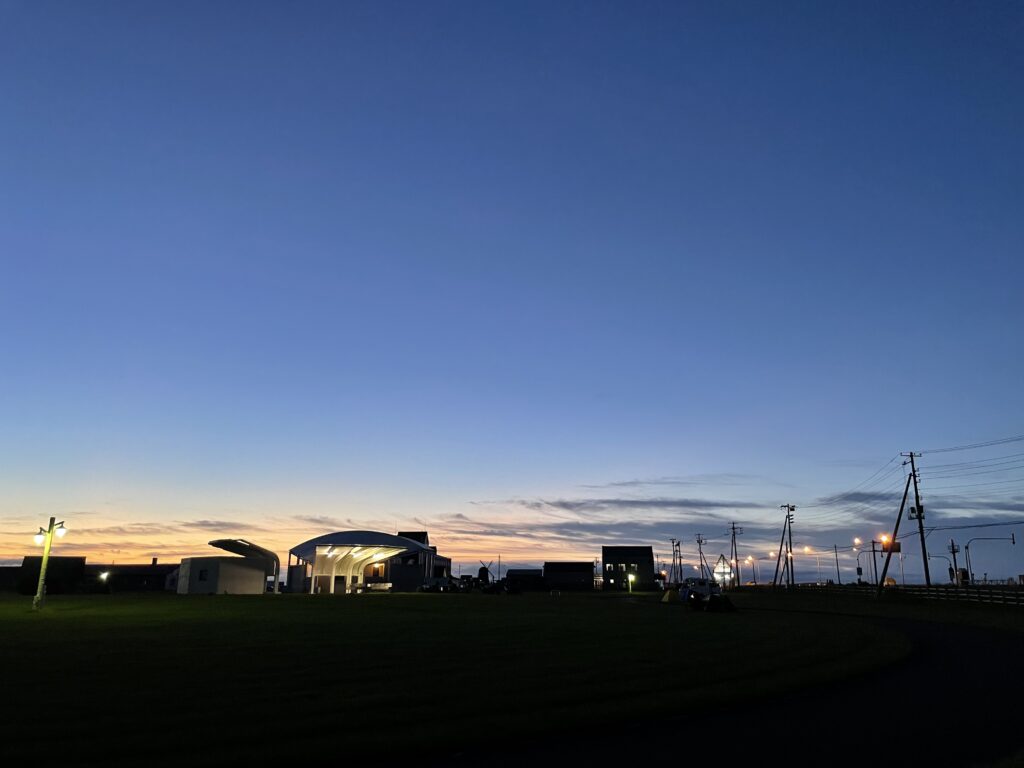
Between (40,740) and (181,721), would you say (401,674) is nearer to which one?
(181,721)

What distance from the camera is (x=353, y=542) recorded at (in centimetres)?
7119

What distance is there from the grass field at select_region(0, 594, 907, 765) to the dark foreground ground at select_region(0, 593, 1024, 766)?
5 centimetres

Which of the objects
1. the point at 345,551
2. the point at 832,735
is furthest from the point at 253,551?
the point at 832,735

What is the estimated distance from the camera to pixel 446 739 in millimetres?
9625

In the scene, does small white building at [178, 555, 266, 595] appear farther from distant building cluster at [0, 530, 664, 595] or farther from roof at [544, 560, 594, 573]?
roof at [544, 560, 594, 573]

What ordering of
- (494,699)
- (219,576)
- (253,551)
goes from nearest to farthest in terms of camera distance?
1. (494,699)
2. (219,576)
3. (253,551)

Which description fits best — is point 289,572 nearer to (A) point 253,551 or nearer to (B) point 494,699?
(A) point 253,551

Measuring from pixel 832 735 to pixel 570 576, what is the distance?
136 m

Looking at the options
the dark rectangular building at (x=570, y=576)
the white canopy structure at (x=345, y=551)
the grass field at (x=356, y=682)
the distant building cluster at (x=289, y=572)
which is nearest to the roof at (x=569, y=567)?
the dark rectangular building at (x=570, y=576)

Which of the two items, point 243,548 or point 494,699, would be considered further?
point 243,548

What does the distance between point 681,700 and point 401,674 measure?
18.7ft

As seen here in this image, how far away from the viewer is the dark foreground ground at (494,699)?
30.2 ft

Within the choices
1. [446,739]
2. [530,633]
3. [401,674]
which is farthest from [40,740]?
[530,633]

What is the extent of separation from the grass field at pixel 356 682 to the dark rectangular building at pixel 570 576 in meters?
115
